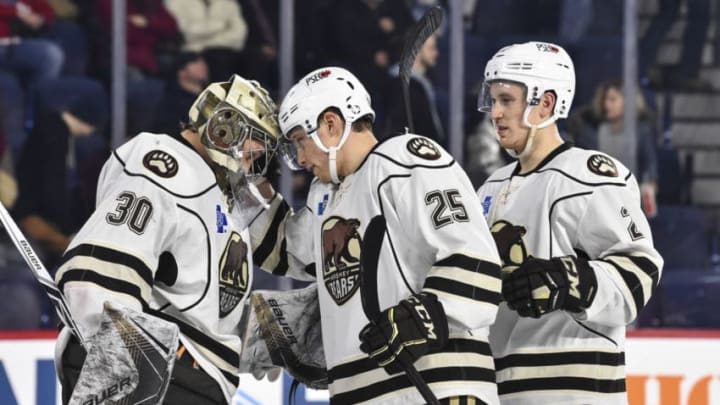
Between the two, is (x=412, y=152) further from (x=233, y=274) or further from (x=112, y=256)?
(x=112, y=256)

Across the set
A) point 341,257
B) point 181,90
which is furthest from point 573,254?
point 181,90

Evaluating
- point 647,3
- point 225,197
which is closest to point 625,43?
point 647,3

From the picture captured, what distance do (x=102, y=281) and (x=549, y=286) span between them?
0.84 metres

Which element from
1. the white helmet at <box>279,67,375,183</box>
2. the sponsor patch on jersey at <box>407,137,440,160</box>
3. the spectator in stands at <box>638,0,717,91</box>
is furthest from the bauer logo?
the spectator in stands at <box>638,0,717,91</box>

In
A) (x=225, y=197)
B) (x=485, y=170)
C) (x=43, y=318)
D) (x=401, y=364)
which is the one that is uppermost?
(x=225, y=197)

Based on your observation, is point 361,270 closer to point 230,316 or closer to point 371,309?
point 371,309

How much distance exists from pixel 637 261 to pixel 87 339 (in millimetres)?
1072

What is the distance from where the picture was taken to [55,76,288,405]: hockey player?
9.27ft

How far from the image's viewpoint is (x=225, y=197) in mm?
3025

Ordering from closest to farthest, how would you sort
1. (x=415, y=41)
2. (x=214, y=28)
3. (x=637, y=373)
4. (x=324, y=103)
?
(x=324, y=103)
(x=415, y=41)
(x=637, y=373)
(x=214, y=28)

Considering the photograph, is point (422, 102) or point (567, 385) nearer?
point (567, 385)

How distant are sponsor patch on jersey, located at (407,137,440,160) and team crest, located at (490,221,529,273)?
1.00 ft

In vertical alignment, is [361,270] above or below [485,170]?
above

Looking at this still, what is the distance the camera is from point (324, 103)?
287cm
